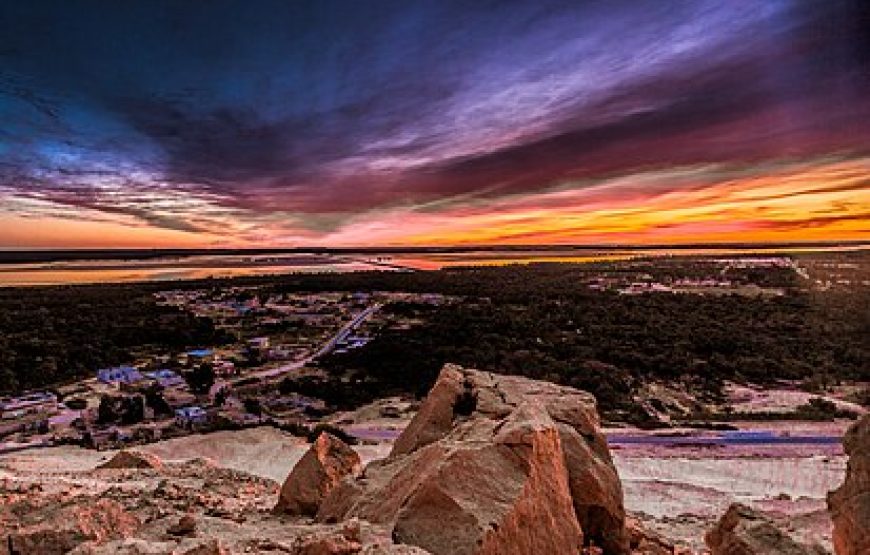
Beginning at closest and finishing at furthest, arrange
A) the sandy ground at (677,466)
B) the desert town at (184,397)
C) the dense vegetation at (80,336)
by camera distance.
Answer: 1. the sandy ground at (677,466)
2. the desert town at (184,397)
3. the dense vegetation at (80,336)

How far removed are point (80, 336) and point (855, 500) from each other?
169 feet

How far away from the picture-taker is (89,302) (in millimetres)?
77562

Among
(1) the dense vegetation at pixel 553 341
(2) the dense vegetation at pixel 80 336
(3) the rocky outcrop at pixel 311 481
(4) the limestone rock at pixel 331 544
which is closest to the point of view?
(4) the limestone rock at pixel 331 544

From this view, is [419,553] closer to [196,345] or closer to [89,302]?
[196,345]

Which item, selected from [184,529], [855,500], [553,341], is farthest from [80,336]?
[855,500]

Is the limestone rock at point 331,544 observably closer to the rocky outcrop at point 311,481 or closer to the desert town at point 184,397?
the rocky outcrop at point 311,481

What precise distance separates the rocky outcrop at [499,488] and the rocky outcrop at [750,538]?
3.91ft

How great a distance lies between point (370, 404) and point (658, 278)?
90.5 metres

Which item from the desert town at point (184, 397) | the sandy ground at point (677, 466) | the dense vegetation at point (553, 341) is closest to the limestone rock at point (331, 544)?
the sandy ground at point (677, 466)

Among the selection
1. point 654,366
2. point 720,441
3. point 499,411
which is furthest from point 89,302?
point 499,411

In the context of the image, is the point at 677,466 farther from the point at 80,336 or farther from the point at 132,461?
the point at 80,336

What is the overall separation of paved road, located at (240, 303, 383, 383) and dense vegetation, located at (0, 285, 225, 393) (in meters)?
9.09

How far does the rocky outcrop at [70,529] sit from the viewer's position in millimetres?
5531

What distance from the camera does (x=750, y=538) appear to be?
6836 millimetres
